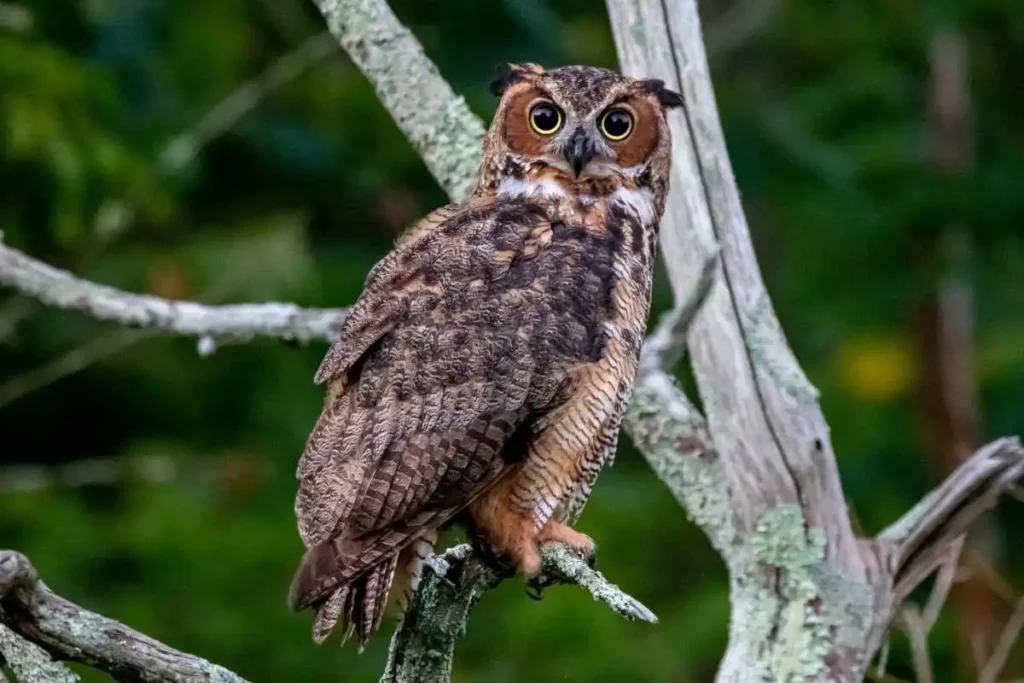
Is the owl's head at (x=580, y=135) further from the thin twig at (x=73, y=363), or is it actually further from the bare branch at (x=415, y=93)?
the thin twig at (x=73, y=363)

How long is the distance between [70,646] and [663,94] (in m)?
1.80

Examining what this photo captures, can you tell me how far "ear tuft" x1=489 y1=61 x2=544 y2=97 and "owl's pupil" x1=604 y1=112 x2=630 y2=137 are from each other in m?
0.21

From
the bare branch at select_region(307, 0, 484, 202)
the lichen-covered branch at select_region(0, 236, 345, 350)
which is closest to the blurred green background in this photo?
the lichen-covered branch at select_region(0, 236, 345, 350)

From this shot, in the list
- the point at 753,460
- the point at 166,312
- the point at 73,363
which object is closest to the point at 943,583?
the point at 753,460

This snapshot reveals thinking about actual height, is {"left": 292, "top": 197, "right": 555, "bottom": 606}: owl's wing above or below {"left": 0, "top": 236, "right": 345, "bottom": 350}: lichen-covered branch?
below

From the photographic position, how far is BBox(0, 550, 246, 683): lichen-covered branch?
2.36 metres

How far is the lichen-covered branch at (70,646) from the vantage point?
2.36 metres

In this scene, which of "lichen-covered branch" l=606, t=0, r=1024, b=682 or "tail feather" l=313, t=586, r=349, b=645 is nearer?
"tail feather" l=313, t=586, r=349, b=645

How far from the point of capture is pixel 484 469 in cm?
289

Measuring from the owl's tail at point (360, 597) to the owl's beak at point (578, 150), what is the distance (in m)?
0.87

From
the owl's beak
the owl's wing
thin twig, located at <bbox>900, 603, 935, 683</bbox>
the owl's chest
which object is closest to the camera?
the owl's wing

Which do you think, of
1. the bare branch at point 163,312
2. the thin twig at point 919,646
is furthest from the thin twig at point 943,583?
the bare branch at point 163,312

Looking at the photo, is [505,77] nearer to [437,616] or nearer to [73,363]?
[437,616]

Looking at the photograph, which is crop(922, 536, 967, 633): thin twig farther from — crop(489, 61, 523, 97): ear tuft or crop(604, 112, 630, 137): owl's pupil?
crop(489, 61, 523, 97): ear tuft
